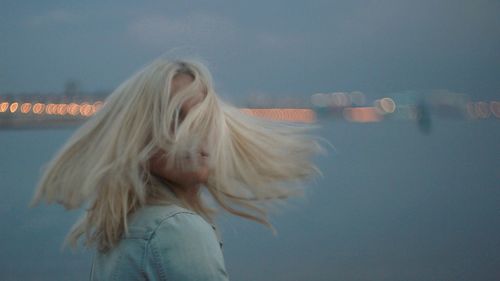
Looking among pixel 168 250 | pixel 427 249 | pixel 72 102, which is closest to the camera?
pixel 168 250

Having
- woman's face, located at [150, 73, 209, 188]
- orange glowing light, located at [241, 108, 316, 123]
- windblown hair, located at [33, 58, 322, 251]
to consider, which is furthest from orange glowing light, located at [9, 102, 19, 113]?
woman's face, located at [150, 73, 209, 188]

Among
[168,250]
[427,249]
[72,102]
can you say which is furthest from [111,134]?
[427,249]

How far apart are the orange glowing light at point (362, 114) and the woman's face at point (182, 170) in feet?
5.56

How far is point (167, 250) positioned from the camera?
3.73ft

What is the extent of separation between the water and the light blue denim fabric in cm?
170

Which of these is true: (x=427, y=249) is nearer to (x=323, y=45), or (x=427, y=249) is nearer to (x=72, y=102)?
(x=323, y=45)

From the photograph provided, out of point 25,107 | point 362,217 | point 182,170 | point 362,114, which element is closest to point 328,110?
point 362,114

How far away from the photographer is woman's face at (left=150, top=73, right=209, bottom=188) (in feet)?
4.04

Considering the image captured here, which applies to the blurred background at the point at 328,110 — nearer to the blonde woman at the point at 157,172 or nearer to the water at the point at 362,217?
the water at the point at 362,217

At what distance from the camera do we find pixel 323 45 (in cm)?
288

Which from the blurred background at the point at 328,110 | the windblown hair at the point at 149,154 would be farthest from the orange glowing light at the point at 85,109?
the windblown hair at the point at 149,154

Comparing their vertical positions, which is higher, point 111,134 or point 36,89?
point 36,89

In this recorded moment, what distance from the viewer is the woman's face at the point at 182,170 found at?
123 cm

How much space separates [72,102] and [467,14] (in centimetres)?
128
